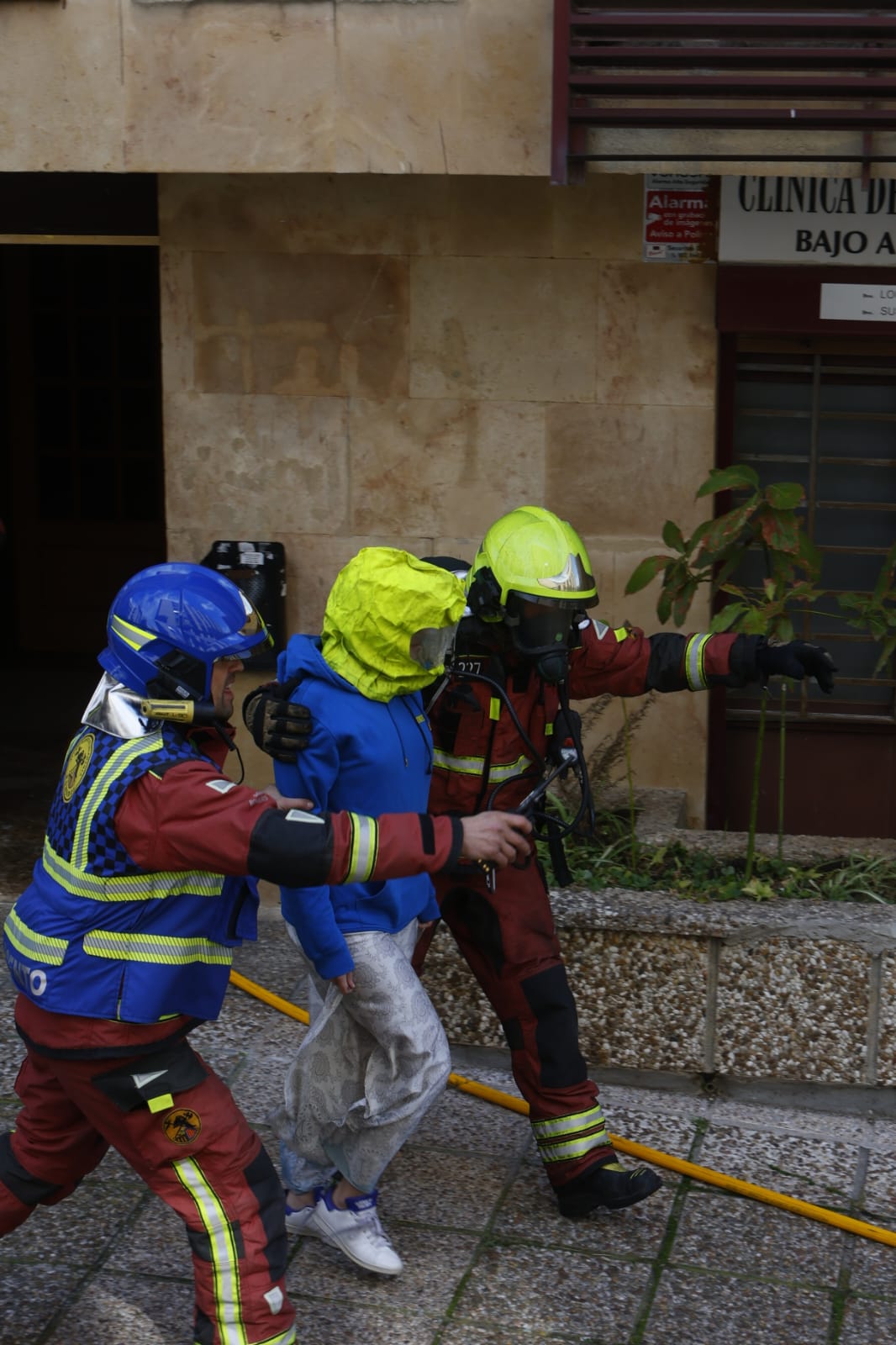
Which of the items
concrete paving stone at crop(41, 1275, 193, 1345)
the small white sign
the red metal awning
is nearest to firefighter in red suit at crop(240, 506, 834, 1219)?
concrete paving stone at crop(41, 1275, 193, 1345)

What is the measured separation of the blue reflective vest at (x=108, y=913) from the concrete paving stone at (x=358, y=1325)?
0.91 meters

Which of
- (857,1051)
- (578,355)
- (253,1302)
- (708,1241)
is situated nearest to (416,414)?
(578,355)

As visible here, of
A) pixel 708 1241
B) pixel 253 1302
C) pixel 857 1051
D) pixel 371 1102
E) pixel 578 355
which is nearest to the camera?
pixel 253 1302

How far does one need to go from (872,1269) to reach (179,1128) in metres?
1.77

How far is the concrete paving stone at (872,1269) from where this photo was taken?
12.5 feet

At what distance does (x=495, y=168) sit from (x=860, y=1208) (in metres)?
3.41

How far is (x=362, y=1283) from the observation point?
3.84 m

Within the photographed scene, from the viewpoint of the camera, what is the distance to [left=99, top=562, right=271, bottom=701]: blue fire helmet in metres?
3.21

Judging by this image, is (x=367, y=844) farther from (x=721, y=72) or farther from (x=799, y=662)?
(x=721, y=72)

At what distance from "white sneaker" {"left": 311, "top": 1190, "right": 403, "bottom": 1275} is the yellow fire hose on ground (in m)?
0.52

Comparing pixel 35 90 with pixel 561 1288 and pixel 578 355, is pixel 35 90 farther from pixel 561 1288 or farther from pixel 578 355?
pixel 561 1288

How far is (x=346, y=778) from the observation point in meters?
3.69

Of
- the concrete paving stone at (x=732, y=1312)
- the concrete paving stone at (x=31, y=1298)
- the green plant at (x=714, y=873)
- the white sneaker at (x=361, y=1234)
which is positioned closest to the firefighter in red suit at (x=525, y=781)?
the concrete paving stone at (x=732, y=1312)

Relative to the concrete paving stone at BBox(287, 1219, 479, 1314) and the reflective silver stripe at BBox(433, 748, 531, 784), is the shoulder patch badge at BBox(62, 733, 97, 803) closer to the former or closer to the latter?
the reflective silver stripe at BBox(433, 748, 531, 784)
